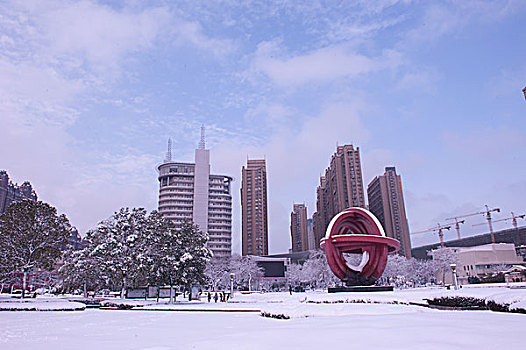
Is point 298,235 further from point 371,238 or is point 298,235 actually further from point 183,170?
point 371,238

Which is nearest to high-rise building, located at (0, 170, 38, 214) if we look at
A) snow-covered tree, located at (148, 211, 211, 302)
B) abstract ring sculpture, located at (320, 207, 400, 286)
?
snow-covered tree, located at (148, 211, 211, 302)

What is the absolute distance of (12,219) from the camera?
35.0 meters

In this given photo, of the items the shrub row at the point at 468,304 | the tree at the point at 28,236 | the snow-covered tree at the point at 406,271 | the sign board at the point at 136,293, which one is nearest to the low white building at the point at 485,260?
the snow-covered tree at the point at 406,271

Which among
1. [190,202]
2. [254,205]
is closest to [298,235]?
[254,205]

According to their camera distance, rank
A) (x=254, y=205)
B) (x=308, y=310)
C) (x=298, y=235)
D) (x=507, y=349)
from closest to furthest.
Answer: (x=507, y=349) < (x=308, y=310) < (x=254, y=205) < (x=298, y=235)

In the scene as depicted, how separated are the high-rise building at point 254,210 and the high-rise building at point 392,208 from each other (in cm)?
4433

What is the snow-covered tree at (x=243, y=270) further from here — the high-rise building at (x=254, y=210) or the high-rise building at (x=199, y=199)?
the high-rise building at (x=254, y=210)

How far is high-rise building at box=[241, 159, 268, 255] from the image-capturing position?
467 feet

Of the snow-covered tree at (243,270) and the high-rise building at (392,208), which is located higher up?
the high-rise building at (392,208)

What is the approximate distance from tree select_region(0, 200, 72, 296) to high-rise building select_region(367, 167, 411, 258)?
109 metres

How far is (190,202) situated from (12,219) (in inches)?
3412

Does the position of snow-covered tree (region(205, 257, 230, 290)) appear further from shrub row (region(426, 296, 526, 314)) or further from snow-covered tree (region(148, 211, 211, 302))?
shrub row (region(426, 296, 526, 314))

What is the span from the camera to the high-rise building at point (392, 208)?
12500cm

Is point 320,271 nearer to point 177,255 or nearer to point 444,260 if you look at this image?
point 444,260
